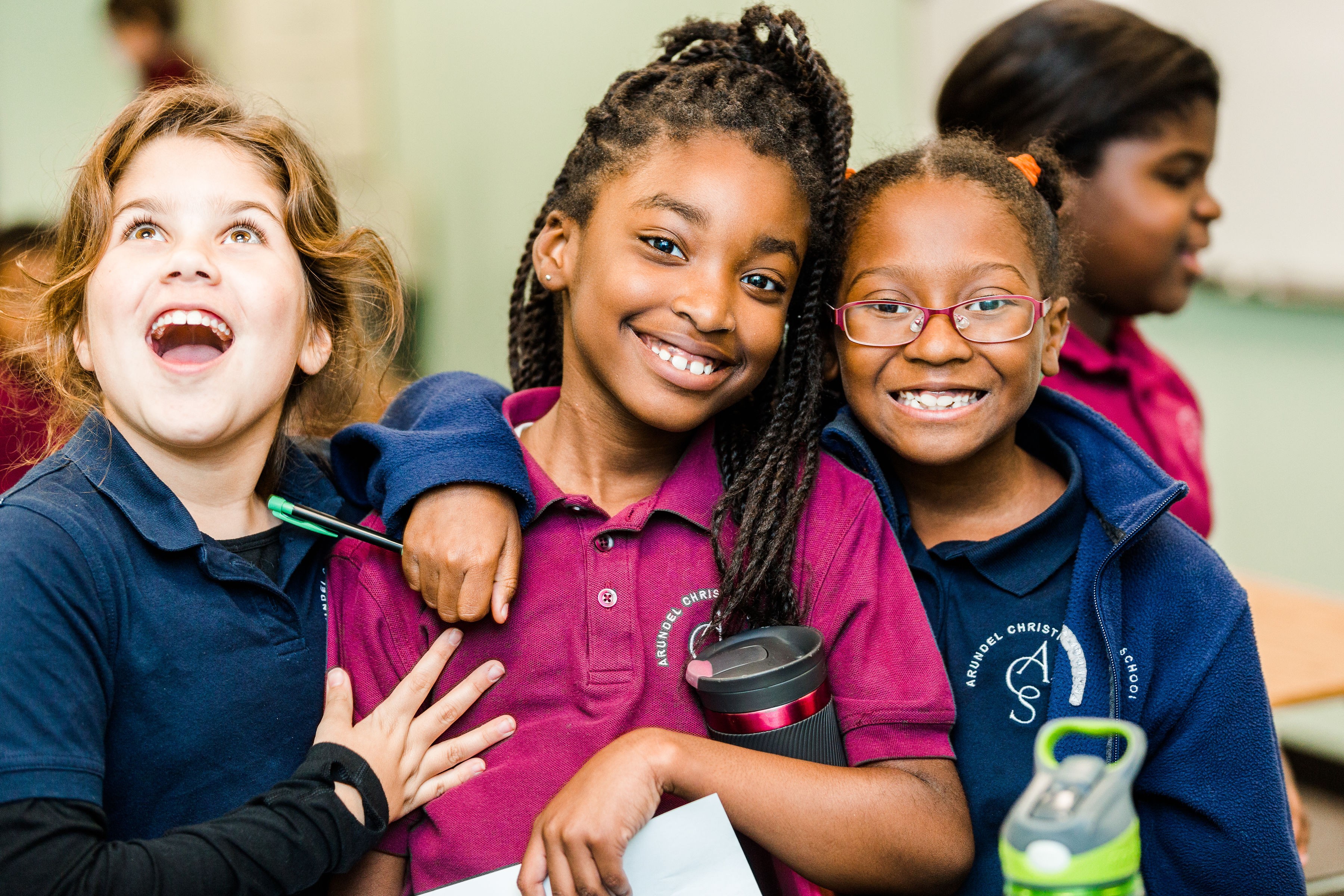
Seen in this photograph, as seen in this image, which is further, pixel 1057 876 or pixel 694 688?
pixel 694 688

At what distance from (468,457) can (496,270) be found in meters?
3.34

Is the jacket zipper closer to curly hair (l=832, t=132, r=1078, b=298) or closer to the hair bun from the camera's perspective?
curly hair (l=832, t=132, r=1078, b=298)

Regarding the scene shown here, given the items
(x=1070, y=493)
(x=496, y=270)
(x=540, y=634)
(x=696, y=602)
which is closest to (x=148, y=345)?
(x=540, y=634)

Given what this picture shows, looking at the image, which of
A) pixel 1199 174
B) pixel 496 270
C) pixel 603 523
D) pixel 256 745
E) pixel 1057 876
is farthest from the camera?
pixel 496 270

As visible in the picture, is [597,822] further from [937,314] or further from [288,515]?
[937,314]

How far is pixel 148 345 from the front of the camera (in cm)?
111

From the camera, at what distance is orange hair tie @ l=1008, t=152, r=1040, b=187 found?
1.35m

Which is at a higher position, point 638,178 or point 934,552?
point 638,178

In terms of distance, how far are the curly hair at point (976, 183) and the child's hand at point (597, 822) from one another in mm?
615

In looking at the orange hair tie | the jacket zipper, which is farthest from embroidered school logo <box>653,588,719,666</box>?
the orange hair tie

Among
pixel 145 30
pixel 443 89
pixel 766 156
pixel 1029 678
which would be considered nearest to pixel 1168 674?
pixel 1029 678

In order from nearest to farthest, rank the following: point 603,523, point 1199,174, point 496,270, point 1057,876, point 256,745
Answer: point 1057,876 < point 256,745 < point 603,523 < point 1199,174 < point 496,270

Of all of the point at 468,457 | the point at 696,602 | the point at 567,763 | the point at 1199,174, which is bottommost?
the point at 567,763

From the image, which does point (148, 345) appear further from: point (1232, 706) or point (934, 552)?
point (1232, 706)
